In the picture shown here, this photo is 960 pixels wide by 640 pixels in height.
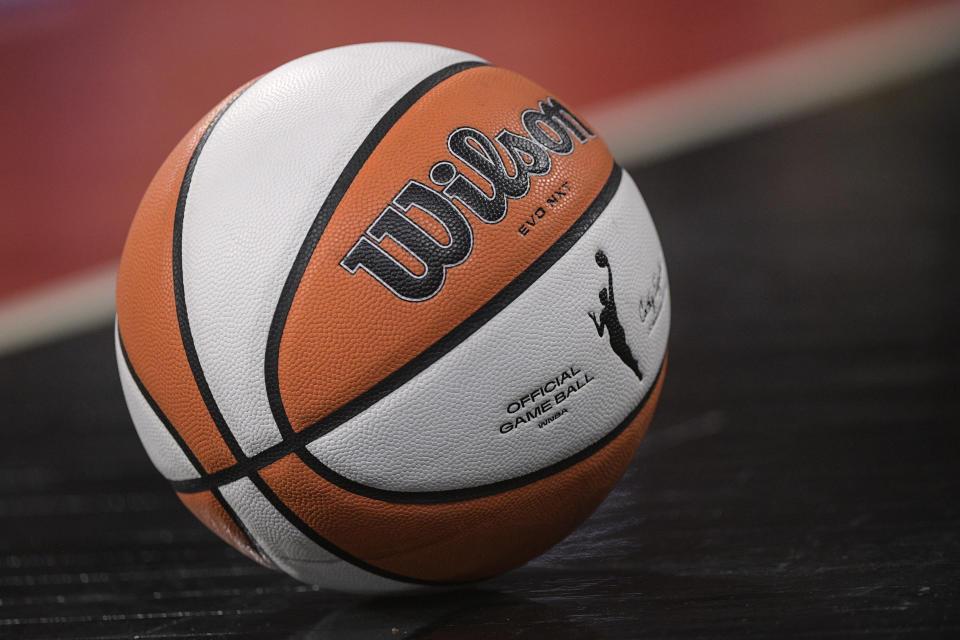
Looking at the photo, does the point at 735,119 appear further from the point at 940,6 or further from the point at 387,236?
the point at 387,236

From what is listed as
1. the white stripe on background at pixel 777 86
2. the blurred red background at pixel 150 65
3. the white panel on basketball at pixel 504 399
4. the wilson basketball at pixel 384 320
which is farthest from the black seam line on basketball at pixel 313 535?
the white stripe on background at pixel 777 86

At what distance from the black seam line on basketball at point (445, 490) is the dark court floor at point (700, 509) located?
0.23 metres

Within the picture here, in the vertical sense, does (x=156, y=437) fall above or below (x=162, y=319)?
below

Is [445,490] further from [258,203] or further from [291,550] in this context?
[258,203]

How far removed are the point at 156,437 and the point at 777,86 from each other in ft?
21.8

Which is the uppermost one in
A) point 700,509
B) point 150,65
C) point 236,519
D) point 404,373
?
point 150,65

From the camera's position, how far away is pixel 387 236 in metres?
1.71

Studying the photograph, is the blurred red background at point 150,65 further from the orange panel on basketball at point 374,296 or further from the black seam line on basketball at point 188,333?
the orange panel on basketball at point 374,296

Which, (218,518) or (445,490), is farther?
(218,518)

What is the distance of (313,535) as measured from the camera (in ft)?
5.94

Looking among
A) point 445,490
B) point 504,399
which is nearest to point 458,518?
point 445,490

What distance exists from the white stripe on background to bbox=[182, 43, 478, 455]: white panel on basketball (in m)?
5.41

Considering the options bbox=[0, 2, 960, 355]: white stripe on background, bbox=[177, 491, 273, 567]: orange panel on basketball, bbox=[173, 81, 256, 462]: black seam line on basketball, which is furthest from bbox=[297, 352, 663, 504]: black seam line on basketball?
bbox=[0, 2, 960, 355]: white stripe on background

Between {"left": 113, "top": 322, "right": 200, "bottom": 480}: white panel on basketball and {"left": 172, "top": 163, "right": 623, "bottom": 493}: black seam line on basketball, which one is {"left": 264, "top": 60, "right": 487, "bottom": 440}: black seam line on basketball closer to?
{"left": 172, "top": 163, "right": 623, "bottom": 493}: black seam line on basketball
